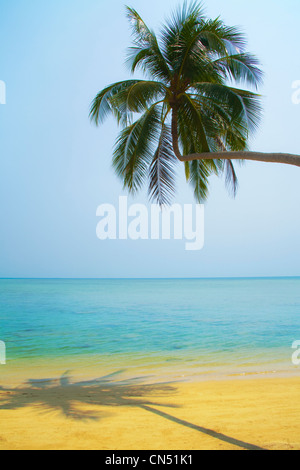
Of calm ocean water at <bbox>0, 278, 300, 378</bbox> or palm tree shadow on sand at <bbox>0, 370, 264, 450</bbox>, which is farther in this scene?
calm ocean water at <bbox>0, 278, 300, 378</bbox>

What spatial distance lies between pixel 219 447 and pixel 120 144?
6.24 meters

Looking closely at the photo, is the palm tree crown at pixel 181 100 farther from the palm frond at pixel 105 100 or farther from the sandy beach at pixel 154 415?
the sandy beach at pixel 154 415

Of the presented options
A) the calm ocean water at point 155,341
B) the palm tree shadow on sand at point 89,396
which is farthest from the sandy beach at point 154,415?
the calm ocean water at point 155,341

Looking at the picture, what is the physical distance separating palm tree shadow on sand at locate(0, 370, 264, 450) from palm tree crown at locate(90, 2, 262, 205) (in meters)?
3.99

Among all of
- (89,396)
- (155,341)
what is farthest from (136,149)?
(155,341)

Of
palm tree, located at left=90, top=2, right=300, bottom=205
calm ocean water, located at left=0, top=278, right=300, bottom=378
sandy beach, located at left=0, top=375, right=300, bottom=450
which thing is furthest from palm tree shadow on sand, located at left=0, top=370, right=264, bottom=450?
palm tree, located at left=90, top=2, right=300, bottom=205

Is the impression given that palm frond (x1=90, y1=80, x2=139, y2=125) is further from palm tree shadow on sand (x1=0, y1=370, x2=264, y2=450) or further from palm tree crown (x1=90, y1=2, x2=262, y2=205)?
palm tree shadow on sand (x1=0, y1=370, x2=264, y2=450)

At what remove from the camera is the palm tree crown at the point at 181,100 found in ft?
23.0

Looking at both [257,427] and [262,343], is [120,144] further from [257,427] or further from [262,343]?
[262,343]

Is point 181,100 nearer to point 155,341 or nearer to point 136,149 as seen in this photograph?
point 136,149

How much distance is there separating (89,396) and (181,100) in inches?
222

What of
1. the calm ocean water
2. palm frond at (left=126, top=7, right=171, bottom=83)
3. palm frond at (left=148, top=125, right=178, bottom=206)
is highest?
palm frond at (left=126, top=7, right=171, bottom=83)

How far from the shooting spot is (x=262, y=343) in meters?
15.2

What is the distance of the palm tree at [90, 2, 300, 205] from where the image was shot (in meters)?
6.99
